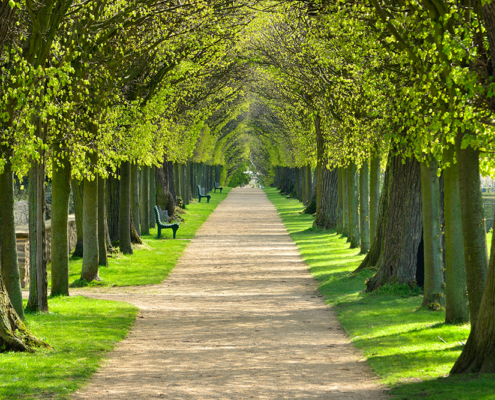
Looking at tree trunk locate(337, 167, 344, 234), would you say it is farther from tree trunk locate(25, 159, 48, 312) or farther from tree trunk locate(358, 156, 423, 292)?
tree trunk locate(25, 159, 48, 312)

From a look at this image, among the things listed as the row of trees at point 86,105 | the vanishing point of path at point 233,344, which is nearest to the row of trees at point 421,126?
the vanishing point of path at point 233,344

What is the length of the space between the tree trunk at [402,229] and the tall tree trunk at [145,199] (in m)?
16.7

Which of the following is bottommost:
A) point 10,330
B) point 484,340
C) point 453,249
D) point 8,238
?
point 10,330

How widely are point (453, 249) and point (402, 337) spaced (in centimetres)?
151

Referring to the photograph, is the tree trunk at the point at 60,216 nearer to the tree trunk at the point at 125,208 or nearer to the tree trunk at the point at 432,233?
the tree trunk at the point at 125,208

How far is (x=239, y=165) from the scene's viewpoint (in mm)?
120500

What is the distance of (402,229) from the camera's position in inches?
575

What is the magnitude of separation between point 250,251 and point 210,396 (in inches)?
685

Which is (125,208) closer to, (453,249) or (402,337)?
(402,337)

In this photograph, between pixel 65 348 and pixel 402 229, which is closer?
pixel 65 348

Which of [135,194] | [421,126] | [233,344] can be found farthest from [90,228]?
[421,126]

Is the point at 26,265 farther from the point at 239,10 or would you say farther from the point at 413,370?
the point at 413,370

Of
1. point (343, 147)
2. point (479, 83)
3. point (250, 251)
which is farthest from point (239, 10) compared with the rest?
point (479, 83)

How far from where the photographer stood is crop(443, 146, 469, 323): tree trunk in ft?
33.2
